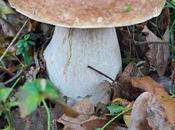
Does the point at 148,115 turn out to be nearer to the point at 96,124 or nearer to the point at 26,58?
the point at 96,124

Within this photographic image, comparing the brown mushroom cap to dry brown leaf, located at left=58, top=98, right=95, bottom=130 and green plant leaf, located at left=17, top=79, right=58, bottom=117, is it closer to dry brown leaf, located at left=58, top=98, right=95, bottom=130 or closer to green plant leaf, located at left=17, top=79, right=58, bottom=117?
dry brown leaf, located at left=58, top=98, right=95, bottom=130

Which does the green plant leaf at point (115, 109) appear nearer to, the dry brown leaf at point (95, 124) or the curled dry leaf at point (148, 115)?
the dry brown leaf at point (95, 124)

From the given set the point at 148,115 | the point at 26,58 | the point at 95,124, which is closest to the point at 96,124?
the point at 95,124

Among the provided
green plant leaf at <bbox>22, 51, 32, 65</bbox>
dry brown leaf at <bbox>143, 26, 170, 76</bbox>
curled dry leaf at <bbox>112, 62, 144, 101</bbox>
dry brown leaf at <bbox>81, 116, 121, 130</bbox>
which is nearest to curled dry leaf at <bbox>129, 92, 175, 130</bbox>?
dry brown leaf at <bbox>81, 116, 121, 130</bbox>

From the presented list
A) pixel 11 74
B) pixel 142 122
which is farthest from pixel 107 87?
pixel 11 74

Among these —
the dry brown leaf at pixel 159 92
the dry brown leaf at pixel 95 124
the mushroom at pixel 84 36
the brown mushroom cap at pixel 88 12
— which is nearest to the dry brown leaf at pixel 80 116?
the dry brown leaf at pixel 95 124

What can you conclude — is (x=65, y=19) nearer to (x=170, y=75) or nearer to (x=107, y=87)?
(x=107, y=87)

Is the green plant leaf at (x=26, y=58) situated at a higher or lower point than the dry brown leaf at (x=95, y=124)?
higher
